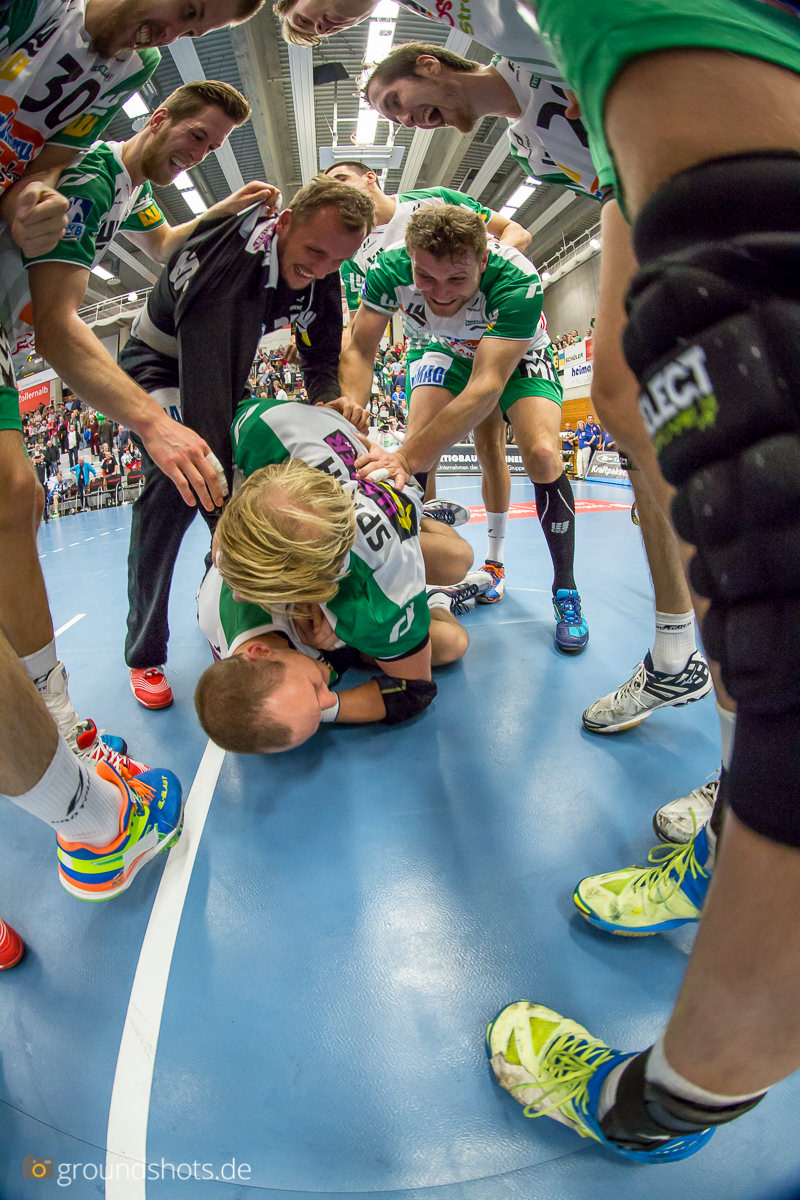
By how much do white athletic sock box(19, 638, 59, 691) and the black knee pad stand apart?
4.42ft

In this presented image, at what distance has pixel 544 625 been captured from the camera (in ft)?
6.82

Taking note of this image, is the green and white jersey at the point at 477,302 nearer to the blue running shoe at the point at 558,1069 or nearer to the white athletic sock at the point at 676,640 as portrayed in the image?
the white athletic sock at the point at 676,640

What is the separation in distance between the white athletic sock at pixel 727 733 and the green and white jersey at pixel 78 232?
1.54 m

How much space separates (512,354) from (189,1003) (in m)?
1.88

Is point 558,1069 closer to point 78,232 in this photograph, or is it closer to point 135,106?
point 78,232

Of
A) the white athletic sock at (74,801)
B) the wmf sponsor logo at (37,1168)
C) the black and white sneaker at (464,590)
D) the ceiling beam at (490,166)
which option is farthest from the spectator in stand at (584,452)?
the wmf sponsor logo at (37,1168)

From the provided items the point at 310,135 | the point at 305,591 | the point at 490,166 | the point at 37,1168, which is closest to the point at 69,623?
the point at 305,591

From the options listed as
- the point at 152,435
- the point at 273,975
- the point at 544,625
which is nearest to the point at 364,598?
the point at 152,435

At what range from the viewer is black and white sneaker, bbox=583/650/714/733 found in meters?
1.28

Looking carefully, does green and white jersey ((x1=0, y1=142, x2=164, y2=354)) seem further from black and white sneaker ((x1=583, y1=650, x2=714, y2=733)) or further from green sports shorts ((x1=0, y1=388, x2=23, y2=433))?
black and white sneaker ((x1=583, y1=650, x2=714, y2=733))

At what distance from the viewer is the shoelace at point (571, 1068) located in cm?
60

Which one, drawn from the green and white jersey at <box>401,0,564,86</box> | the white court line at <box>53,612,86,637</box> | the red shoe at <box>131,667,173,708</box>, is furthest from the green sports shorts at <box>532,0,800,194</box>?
the white court line at <box>53,612,86,637</box>

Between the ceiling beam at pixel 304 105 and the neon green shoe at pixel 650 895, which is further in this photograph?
the ceiling beam at pixel 304 105

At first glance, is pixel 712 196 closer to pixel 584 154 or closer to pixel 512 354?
pixel 584 154
